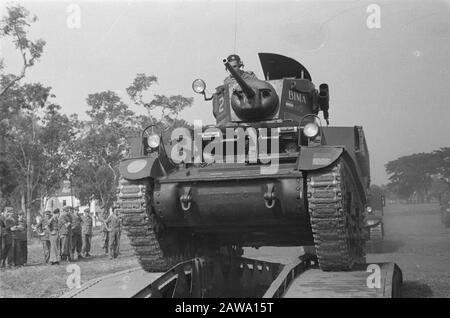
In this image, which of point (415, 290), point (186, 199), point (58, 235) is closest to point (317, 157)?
point (186, 199)

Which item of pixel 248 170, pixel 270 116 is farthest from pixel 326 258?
pixel 270 116

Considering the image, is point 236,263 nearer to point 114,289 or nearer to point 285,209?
point 285,209

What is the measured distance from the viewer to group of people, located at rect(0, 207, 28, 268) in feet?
50.2

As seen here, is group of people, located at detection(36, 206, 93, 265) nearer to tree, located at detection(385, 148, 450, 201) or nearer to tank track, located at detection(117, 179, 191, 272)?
tank track, located at detection(117, 179, 191, 272)

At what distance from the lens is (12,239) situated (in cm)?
1566

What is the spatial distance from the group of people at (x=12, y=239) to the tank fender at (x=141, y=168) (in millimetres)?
9368

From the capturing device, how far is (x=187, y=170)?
7.30 meters

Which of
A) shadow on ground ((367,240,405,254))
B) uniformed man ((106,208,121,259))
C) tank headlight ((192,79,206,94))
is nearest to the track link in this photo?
shadow on ground ((367,240,405,254))

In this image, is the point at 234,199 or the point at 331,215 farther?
the point at 234,199

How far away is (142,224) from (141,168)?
0.69m

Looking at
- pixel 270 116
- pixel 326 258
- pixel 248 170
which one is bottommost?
pixel 326 258

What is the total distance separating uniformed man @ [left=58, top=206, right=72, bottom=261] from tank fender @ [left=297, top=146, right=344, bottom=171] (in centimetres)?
1099

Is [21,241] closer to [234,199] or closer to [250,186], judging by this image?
[234,199]
